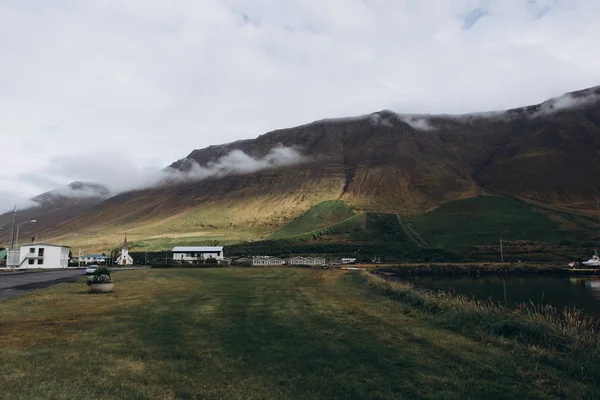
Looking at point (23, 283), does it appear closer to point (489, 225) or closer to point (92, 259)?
point (92, 259)

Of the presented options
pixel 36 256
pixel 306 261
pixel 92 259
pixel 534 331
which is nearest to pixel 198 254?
pixel 92 259

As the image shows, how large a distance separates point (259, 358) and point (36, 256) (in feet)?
292

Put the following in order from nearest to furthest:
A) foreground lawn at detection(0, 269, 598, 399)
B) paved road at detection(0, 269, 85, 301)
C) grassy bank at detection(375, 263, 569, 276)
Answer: foreground lawn at detection(0, 269, 598, 399) → paved road at detection(0, 269, 85, 301) → grassy bank at detection(375, 263, 569, 276)

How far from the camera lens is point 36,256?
82500mm

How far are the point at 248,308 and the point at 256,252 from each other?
120 m

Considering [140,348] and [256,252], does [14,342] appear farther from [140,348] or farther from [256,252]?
[256,252]

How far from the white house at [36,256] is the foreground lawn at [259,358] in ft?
246

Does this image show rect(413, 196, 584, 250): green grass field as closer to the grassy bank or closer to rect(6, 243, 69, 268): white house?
the grassy bank

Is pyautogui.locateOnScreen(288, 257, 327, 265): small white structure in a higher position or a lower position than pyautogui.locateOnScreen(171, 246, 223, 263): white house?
lower

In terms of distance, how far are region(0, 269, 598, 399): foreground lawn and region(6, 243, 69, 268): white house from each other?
75062 millimetres

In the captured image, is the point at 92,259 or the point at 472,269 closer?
the point at 472,269

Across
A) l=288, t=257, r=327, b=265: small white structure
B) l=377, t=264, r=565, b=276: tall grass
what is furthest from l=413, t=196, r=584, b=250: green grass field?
l=288, t=257, r=327, b=265: small white structure

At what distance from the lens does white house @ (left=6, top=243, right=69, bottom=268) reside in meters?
81.1

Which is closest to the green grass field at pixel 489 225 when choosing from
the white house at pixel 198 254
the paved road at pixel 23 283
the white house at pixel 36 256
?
the white house at pixel 198 254
